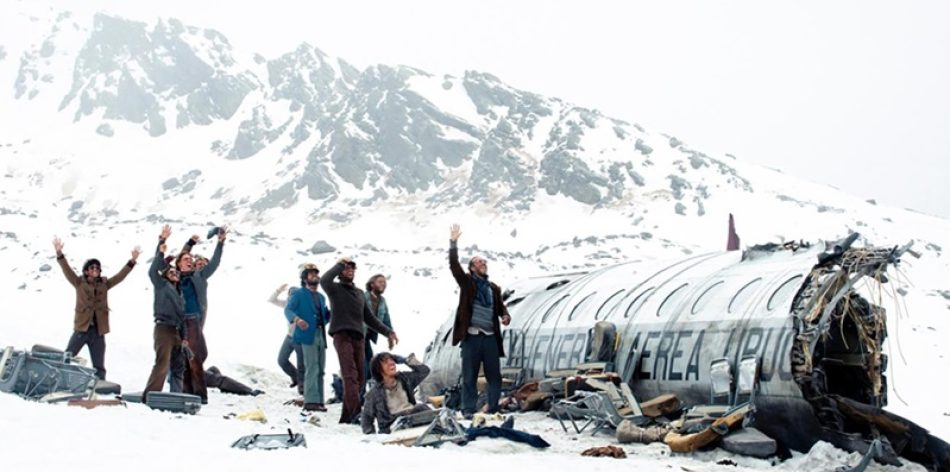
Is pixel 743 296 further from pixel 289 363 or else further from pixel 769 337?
pixel 289 363

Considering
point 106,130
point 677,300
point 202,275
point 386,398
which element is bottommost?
point 386,398

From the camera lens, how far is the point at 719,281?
11445 millimetres

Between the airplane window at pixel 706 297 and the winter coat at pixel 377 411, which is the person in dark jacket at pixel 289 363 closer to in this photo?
the winter coat at pixel 377 411

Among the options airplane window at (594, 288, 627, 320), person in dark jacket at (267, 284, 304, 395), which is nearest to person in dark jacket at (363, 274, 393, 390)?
person in dark jacket at (267, 284, 304, 395)

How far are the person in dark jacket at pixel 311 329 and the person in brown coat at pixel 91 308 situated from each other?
7.44ft

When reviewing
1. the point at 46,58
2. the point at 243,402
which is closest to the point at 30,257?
the point at 243,402

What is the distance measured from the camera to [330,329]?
38.3 feet

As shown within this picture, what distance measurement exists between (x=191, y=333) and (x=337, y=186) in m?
89.7

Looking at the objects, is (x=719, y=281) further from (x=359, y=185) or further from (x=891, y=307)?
(x=359, y=185)

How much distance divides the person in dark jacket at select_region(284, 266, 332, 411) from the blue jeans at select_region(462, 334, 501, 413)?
213 cm

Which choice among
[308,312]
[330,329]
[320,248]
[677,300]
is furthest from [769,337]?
[320,248]

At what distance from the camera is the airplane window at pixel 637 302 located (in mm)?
12133

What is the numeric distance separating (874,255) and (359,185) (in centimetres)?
9530

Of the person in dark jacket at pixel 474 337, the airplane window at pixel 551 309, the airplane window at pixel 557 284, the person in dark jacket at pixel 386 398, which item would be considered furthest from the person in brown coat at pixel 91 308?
the airplane window at pixel 557 284
